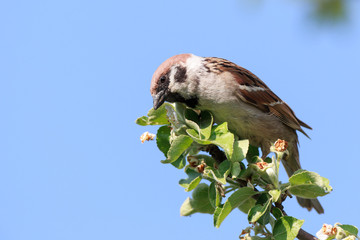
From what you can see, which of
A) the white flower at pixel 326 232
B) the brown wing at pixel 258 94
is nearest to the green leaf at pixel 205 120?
the brown wing at pixel 258 94

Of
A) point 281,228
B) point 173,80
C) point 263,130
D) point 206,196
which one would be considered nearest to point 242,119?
point 263,130

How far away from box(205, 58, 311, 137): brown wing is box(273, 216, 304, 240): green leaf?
1421mm

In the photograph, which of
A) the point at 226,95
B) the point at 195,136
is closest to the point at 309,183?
the point at 195,136

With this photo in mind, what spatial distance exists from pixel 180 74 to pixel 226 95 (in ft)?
1.11

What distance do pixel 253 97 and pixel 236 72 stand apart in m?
0.22

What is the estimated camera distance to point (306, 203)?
3.77 meters

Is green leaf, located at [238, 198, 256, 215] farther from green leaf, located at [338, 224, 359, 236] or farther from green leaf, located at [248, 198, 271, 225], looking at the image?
green leaf, located at [338, 224, 359, 236]

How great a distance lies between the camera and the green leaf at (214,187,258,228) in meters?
1.96

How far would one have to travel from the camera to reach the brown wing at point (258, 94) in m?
3.26

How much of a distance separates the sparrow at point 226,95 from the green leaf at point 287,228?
1083 mm

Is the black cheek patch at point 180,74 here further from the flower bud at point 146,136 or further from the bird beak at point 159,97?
the flower bud at point 146,136

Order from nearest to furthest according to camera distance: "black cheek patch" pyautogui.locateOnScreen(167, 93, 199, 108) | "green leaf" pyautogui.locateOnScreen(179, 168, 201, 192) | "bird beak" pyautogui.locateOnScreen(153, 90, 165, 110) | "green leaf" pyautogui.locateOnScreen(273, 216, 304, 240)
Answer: "green leaf" pyautogui.locateOnScreen(273, 216, 304, 240)
"green leaf" pyautogui.locateOnScreen(179, 168, 201, 192)
"bird beak" pyautogui.locateOnScreen(153, 90, 165, 110)
"black cheek patch" pyautogui.locateOnScreen(167, 93, 199, 108)

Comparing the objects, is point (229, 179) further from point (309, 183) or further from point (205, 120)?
point (205, 120)

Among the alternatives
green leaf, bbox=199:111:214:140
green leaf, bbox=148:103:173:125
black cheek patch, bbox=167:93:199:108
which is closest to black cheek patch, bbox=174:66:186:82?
black cheek patch, bbox=167:93:199:108
